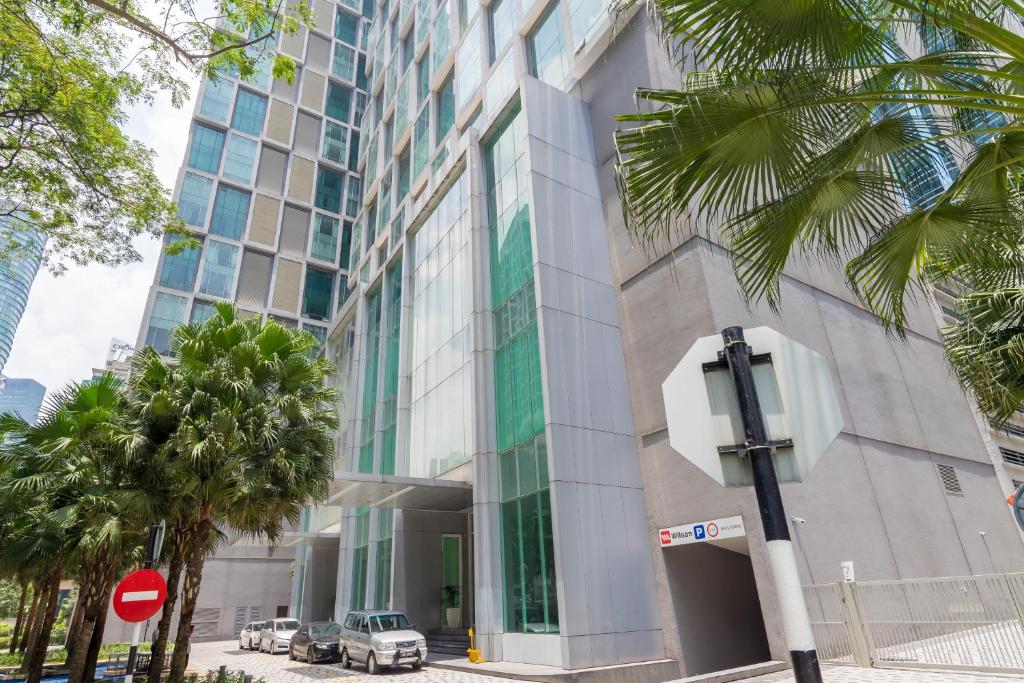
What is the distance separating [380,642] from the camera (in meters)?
16.2

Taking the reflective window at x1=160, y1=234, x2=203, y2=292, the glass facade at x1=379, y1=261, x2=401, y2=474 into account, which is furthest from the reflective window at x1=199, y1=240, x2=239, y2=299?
the glass facade at x1=379, y1=261, x2=401, y2=474

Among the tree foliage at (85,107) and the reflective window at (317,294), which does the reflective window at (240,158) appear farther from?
the tree foliage at (85,107)

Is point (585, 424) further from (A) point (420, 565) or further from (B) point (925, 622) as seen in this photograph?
(A) point (420, 565)

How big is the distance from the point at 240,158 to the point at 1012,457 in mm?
49691

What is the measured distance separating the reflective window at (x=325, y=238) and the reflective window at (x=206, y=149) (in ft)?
26.6

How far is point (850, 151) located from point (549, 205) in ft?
42.1

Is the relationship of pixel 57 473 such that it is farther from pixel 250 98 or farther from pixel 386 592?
pixel 250 98

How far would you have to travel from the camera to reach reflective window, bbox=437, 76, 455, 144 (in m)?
28.2

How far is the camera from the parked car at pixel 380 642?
16.1 m

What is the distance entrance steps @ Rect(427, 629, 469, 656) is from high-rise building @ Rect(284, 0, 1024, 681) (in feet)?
2.86

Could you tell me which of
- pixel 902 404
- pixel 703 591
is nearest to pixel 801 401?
pixel 703 591

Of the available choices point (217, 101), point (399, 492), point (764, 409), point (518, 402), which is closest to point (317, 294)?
point (217, 101)

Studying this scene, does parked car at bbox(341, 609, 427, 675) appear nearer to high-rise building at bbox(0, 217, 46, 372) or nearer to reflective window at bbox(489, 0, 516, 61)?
high-rise building at bbox(0, 217, 46, 372)

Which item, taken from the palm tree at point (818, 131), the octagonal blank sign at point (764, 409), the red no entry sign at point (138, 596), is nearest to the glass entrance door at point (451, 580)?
the red no entry sign at point (138, 596)
